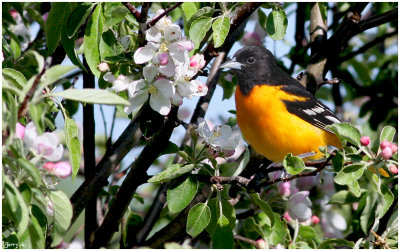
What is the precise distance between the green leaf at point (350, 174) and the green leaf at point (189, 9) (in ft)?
3.57

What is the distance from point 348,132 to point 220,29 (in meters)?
0.73

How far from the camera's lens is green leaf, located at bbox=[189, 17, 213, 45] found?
277cm

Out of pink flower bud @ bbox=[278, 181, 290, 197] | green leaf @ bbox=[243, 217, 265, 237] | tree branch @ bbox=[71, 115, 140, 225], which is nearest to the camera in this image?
green leaf @ bbox=[243, 217, 265, 237]

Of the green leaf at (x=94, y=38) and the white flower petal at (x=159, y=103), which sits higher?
the green leaf at (x=94, y=38)

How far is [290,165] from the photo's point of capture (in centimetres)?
259

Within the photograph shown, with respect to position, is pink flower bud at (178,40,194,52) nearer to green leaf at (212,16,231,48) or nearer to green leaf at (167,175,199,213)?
green leaf at (212,16,231,48)

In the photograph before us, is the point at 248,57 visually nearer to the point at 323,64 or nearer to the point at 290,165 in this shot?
the point at 323,64

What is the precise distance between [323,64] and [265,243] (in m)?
1.47

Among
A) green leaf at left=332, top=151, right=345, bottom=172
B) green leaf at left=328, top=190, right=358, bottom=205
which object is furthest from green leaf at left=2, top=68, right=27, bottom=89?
green leaf at left=328, top=190, right=358, bottom=205

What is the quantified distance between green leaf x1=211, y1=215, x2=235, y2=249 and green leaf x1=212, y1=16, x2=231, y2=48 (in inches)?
31.2

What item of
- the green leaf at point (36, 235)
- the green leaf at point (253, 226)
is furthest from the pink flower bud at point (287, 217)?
the green leaf at point (36, 235)

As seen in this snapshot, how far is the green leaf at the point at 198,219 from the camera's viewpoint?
108 inches

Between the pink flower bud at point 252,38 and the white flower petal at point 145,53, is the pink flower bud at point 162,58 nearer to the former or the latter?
the white flower petal at point 145,53

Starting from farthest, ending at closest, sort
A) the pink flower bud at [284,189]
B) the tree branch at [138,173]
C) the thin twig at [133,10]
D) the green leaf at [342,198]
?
1. the green leaf at [342,198]
2. the pink flower bud at [284,189]
3. the tree branch at [138,173]
4. the thin twig at [133,10]
